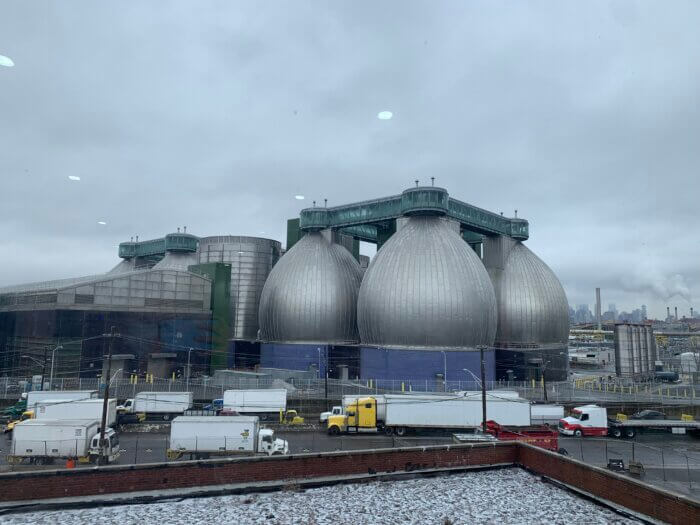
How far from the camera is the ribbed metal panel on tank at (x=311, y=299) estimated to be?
208ft

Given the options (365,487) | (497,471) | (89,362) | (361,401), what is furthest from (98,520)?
(89,362)

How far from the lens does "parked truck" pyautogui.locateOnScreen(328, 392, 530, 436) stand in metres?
35.6

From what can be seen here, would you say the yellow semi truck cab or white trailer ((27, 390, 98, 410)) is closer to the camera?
the yellow semi truck cab

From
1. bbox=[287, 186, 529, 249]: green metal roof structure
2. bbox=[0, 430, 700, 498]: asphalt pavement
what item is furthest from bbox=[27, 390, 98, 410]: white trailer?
bbox=[287, 186, 529, 249]: green metal roof structure

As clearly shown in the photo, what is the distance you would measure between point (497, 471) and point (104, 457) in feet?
69.0

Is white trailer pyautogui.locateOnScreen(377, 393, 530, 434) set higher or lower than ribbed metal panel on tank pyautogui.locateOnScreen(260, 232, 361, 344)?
lower

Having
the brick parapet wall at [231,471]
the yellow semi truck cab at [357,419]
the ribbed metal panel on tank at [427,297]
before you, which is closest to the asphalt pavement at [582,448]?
the yellow semi truck cab at [357,419]

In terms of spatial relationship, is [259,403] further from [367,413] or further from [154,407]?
[367,413]

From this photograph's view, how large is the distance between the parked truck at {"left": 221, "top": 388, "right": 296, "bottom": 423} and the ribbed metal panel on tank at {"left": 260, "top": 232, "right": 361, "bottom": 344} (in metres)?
22.0

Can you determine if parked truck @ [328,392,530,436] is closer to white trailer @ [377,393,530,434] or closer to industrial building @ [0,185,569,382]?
white trailer @ [377,393,530,434]

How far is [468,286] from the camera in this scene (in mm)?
54719

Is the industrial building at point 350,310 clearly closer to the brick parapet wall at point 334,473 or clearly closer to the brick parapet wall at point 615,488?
the brick parapet wall at point 334,473

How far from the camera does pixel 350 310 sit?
6544 centimetres

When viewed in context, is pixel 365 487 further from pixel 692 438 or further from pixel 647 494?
pixel 692 438
